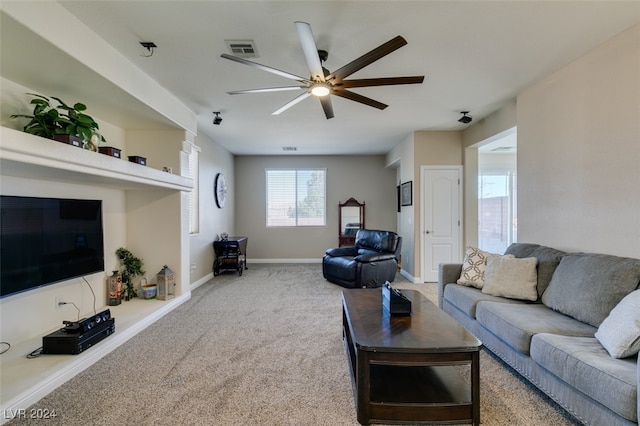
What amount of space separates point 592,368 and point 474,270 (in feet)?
5.26

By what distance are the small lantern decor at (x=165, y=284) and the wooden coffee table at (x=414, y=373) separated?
2823mm

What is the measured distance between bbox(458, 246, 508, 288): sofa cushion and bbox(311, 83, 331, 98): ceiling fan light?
2.33 meters

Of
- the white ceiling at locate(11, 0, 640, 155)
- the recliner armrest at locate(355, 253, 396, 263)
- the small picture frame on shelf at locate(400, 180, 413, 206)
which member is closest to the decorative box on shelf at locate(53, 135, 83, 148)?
the white ceiling at locate(11, 0, 640, 155)

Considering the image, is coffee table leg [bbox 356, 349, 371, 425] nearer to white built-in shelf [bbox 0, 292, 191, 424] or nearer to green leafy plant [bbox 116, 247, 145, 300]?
white built-in shelf [bbox 0, 292, 191, 424]

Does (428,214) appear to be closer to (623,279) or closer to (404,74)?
(404,74)

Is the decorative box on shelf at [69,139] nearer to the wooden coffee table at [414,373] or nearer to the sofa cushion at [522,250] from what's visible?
the wooden coffee table at [414,373]

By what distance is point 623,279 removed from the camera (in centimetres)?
194

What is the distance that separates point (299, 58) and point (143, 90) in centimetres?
163

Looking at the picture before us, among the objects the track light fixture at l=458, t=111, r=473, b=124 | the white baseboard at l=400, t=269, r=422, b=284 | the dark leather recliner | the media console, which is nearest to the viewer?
the media console

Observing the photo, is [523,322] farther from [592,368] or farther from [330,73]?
[330,73]

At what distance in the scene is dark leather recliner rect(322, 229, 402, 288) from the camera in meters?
4.66

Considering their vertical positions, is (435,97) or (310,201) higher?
(435,97)

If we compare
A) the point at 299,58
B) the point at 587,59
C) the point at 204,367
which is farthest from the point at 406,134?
the point at 204,367

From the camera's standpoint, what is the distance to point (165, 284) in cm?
375
